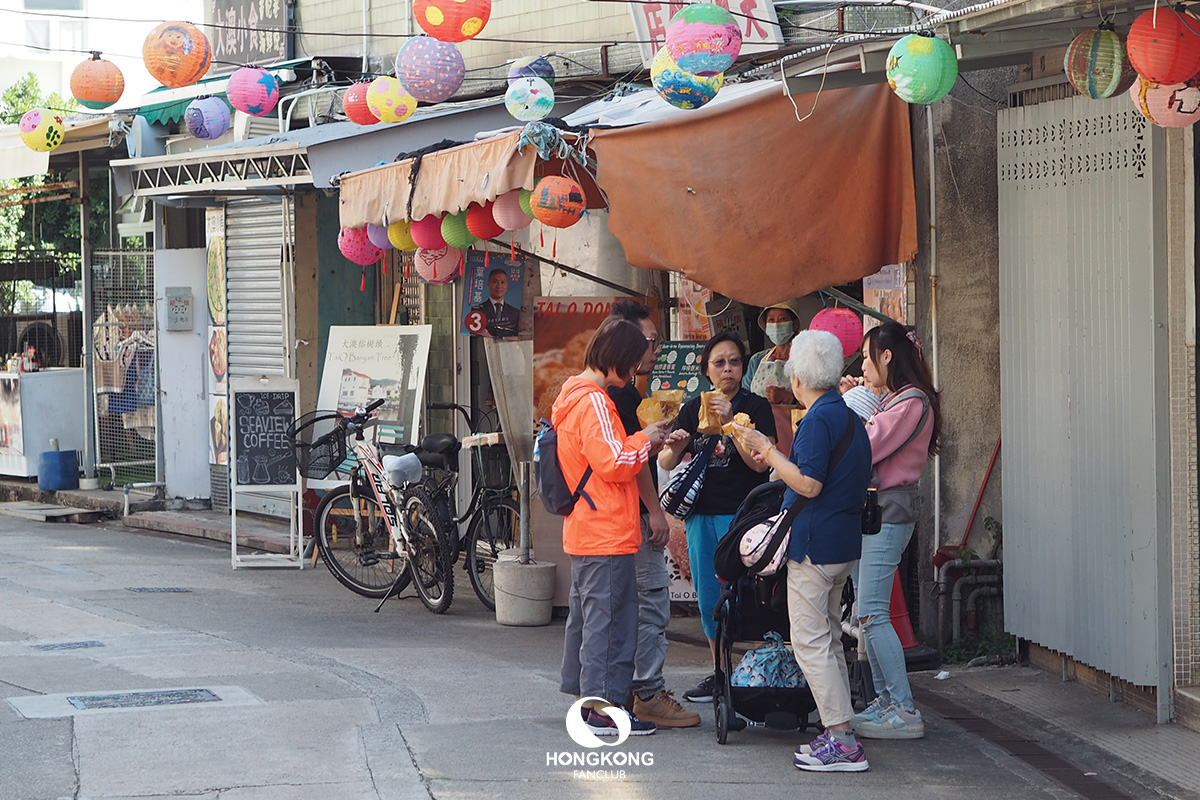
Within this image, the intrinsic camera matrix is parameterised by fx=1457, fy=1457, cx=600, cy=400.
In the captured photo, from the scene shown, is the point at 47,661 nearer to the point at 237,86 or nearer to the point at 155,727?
the point at 155,727

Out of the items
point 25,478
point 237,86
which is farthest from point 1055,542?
point 25,478

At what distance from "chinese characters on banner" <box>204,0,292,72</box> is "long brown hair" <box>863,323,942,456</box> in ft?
36.6

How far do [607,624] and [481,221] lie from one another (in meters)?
3.51

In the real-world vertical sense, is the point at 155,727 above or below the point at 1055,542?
below

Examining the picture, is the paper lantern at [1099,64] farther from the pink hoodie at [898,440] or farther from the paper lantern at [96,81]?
the paper lantern at [96,81]

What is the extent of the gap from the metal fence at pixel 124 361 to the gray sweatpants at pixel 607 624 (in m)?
11.6

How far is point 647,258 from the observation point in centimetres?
804

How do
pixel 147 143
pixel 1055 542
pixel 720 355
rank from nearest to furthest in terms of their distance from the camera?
pixel 720 355 < pixel 1055 542 < pixel 147 143

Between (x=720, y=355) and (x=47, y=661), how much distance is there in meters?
4.12

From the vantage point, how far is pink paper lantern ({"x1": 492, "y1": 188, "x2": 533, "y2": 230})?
8.78m

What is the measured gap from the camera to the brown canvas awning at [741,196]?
26.3 ft

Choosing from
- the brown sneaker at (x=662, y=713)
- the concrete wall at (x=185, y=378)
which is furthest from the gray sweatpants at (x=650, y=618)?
the concrete wall at (x=185, y=378)

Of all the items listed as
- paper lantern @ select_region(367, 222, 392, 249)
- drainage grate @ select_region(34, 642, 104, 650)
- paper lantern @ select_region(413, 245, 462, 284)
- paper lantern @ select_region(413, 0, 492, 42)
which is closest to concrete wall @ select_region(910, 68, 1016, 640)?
paper lantern @ select_region(413, 0, 492, 42)

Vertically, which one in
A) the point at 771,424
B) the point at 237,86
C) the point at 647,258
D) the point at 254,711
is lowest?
the point at 254,711
